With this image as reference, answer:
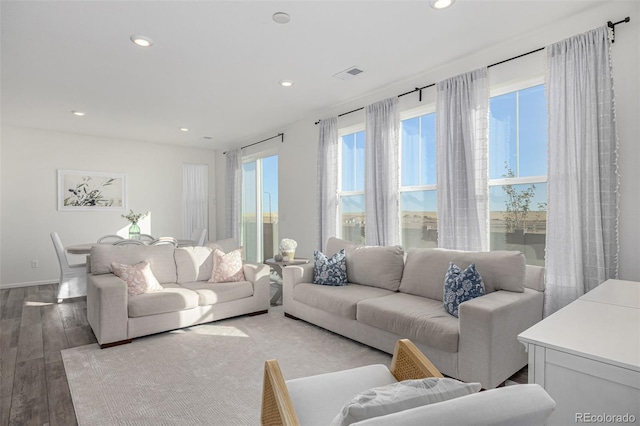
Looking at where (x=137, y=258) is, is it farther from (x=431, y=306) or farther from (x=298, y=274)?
(x=431, y=306)

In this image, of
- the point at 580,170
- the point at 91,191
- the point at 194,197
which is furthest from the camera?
the point at 194,197

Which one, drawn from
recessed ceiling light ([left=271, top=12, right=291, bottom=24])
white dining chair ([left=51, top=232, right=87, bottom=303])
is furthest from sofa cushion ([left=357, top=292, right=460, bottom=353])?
white dining chair ([left=51, top=232, right=87, bottom=303])

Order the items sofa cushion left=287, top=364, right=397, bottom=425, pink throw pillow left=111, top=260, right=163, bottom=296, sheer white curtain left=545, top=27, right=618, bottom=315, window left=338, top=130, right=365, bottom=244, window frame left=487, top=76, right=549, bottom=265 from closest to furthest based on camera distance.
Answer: sofa cushion left=287, top=364, right=397, bottom=425, sheer white curtain left=545, top=27, right=618, bottom=315, window frame left=487, top=76, right=549, bottom=265, pink throw pillow left=111, top=260, right=163, bottom=296, window left=338, top=130, right=365, bottom=244

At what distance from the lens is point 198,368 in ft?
9.13

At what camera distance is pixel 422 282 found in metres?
3.30

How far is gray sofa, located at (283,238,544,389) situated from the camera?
7.73 ft

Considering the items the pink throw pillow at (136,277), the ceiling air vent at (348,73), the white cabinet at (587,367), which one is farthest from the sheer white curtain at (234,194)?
the white cabinet at (587,367)

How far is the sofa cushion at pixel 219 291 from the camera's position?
3.80 metres

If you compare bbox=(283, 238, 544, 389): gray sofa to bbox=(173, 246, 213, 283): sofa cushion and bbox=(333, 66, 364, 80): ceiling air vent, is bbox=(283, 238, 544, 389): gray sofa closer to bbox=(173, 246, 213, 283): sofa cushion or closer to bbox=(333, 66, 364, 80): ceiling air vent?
bbox=(173, 246, 213, 283): sofa cushion

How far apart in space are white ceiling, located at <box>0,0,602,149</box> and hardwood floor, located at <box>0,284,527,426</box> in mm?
2702

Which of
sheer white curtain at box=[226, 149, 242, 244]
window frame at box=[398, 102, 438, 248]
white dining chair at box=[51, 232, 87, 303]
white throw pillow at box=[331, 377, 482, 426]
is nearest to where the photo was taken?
white throw pillow at box=[331, 377, 482, 426]

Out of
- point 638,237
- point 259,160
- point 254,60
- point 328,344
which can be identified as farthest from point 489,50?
point 259,160

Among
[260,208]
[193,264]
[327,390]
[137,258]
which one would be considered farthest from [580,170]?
[260,208]

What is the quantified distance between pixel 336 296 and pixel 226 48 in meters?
2.54
